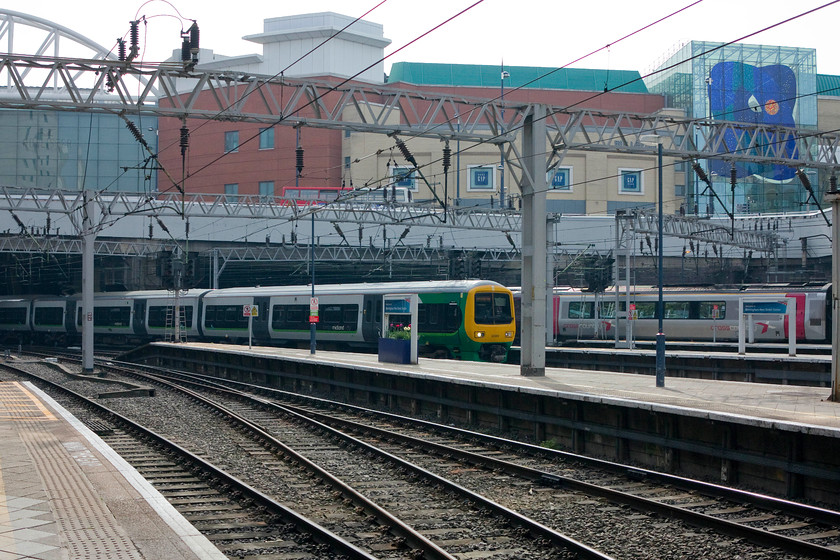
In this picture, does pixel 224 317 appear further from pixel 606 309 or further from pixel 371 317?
pixel 606 309

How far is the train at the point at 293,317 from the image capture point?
102 ft

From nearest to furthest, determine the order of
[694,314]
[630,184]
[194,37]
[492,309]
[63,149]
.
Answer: [194,37], [492,309], [694,314], [630,184], [63,149]

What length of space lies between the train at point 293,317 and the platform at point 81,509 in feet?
43.7

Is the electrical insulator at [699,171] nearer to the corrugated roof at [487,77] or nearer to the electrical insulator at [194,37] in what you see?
the electrical insulator at [194,37]

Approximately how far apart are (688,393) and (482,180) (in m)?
48.0

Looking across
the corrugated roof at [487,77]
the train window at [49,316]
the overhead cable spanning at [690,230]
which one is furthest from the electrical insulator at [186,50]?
the corrugated roof at [487,77]

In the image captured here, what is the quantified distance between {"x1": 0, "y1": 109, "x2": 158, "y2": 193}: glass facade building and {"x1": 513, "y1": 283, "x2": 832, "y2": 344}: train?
42.3 m

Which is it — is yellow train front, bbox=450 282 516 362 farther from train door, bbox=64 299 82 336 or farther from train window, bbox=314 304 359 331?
train door, bbox=64 299 82 336

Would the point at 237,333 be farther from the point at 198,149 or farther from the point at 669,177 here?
the point at 669,177

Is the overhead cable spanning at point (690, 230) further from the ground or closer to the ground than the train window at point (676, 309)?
further from the ground

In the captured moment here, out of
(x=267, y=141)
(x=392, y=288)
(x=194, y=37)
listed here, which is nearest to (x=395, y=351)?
(x=392, y=288)

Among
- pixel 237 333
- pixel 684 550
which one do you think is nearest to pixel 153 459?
pixel 684 550

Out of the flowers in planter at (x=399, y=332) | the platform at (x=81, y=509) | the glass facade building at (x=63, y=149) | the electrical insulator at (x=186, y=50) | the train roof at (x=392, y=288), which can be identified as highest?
the glass facade building at (x=63, y=149)

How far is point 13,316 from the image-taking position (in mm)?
59688
